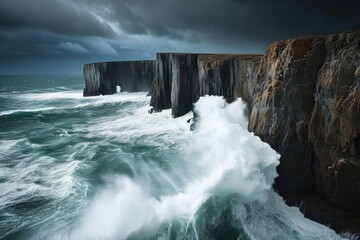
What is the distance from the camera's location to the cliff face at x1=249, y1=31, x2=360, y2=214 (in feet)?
28.8

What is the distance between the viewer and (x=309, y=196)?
34.4 feet

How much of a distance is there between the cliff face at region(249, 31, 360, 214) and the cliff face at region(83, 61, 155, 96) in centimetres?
3501

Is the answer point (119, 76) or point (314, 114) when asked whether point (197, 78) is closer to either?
point (314, 114)

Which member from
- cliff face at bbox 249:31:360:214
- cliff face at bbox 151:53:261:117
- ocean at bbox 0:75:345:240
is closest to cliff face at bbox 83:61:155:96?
cliff face at bbox 151:53:261:117

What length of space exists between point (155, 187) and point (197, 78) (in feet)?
45.0

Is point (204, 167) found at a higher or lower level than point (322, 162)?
lower

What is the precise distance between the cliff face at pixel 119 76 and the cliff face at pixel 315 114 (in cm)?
3501

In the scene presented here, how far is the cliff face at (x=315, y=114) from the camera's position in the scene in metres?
8.77

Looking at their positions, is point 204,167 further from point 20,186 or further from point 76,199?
point 20,186

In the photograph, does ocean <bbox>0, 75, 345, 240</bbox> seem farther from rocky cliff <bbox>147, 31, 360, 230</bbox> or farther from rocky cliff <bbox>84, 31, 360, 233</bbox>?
rocky cliff <bbox>147, 31, 360, 230</bbox>

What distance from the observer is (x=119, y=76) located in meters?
46.6

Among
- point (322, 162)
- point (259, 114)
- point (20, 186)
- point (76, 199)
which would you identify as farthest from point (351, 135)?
point (20, 186)

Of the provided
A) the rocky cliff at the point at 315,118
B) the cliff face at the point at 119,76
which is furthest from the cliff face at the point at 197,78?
the cliff face at the point at 119,76

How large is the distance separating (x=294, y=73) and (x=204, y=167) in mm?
6299
